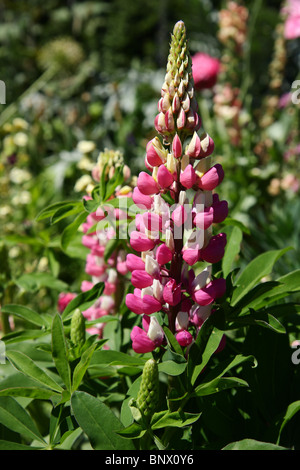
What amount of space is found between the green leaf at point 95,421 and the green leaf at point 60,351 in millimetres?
64

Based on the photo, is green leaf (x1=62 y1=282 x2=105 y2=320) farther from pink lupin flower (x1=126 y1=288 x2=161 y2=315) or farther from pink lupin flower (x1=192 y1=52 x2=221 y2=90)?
pink lupin flower (x1=192 y1=52 x2=221 y2=90)

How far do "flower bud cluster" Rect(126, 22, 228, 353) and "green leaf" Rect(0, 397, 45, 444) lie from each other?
16 cm

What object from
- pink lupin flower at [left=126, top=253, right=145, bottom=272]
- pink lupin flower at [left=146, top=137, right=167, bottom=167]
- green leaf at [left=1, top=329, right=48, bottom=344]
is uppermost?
pink lupin flower at [left=146, top=137, right=167, bottom=167]

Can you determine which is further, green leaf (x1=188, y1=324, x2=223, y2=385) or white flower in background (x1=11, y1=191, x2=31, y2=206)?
white flower in background (x1=11, y1=191, x2=31, y2=206)

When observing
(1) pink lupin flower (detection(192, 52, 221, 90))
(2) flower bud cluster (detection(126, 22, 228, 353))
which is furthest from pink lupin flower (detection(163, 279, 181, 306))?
(1) pink lupin flower (detection(192, 52, 221, 90))

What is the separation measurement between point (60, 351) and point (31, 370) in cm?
4

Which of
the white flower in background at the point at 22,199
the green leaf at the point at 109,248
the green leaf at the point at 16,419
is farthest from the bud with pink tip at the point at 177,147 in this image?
the white flower in background at the point at 22,199

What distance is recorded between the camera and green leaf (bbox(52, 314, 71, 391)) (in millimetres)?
564

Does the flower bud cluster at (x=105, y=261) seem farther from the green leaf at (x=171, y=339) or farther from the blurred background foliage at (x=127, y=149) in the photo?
the green leaf at (x=171, y=339)

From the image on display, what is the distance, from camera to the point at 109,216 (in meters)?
0.66

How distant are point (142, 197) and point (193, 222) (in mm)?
66

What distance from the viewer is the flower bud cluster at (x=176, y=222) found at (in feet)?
1.77
